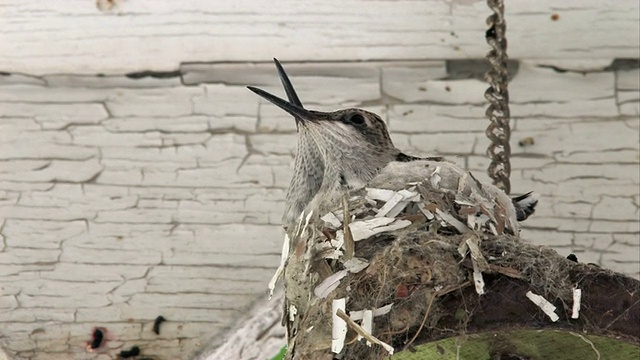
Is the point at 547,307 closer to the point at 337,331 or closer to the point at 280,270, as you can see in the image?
the point at 337,331

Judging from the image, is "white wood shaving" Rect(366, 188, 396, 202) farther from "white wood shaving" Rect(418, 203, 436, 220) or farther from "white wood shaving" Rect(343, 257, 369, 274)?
"white wood shaving" Rect(343, 257, 369, 274)

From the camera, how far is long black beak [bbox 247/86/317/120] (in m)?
1.79

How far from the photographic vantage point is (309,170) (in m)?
2.03

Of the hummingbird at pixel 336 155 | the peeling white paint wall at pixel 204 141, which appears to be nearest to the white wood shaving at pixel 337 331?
the hummingbird at pixel 336 155

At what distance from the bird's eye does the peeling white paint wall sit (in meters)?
0.29

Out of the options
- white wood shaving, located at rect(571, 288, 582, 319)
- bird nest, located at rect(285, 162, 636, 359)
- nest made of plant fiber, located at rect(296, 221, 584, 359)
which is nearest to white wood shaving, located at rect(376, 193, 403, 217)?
bird nest, located at rect(285, 162, 636, 359)

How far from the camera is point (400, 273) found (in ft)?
4.50

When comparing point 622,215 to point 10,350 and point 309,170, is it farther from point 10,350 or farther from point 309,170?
point 10,350

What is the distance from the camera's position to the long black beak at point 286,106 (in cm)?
179

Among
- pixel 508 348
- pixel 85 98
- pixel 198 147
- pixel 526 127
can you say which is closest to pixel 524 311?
pixel 508 348

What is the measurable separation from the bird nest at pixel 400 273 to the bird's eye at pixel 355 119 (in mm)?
411

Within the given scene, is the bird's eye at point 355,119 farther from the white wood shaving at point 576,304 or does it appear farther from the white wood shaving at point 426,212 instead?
the white wood shaving at point 576,304

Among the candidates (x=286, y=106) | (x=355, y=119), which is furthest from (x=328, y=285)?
(x=355, y=119)

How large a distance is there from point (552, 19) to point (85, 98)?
1.31m
